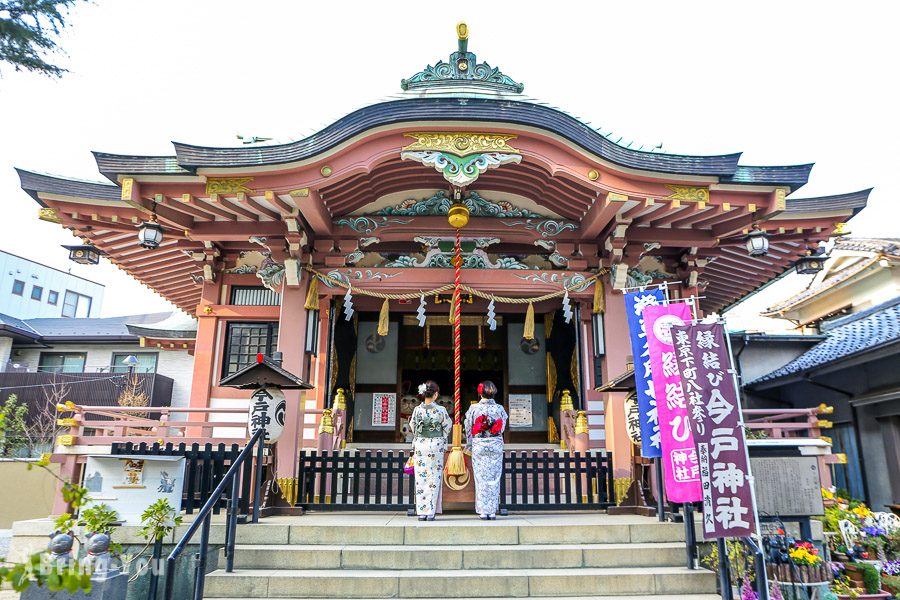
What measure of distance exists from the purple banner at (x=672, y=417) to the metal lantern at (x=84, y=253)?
9.74 meters

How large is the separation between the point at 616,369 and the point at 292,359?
5.39 metres

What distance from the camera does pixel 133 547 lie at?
651cm

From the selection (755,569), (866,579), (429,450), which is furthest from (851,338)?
(429,450)

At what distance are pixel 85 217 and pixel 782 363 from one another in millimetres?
16381

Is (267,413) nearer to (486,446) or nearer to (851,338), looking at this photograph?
(486,446)

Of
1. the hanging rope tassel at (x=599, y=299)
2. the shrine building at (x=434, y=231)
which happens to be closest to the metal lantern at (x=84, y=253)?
the shrine building at (x=434, y=231)

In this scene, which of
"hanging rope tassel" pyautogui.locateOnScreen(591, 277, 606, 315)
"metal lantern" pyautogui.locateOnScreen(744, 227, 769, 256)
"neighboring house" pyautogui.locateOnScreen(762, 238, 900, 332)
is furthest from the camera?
"neighboring house" pyautogui.locateOnScreen(762, 238, 900, 332)

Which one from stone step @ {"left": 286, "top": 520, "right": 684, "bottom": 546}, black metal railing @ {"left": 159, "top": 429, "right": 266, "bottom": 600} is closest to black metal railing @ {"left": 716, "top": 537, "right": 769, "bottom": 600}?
stone step @ {"left": 286, "top": 520, "right": 684, "bottom": 546}

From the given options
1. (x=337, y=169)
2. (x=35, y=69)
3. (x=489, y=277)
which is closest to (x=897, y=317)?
(x=489, y=277)

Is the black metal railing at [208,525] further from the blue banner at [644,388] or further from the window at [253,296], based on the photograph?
the blue banner at [644,388]

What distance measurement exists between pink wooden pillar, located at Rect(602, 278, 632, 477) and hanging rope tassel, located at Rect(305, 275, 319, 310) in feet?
16.3

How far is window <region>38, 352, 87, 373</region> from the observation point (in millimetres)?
25203

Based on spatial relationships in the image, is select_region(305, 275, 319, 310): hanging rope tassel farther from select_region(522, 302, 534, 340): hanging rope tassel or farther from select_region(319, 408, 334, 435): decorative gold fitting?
select_region(522, 302, 534, 340): hanging rope tassel

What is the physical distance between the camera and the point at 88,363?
2520 cm
